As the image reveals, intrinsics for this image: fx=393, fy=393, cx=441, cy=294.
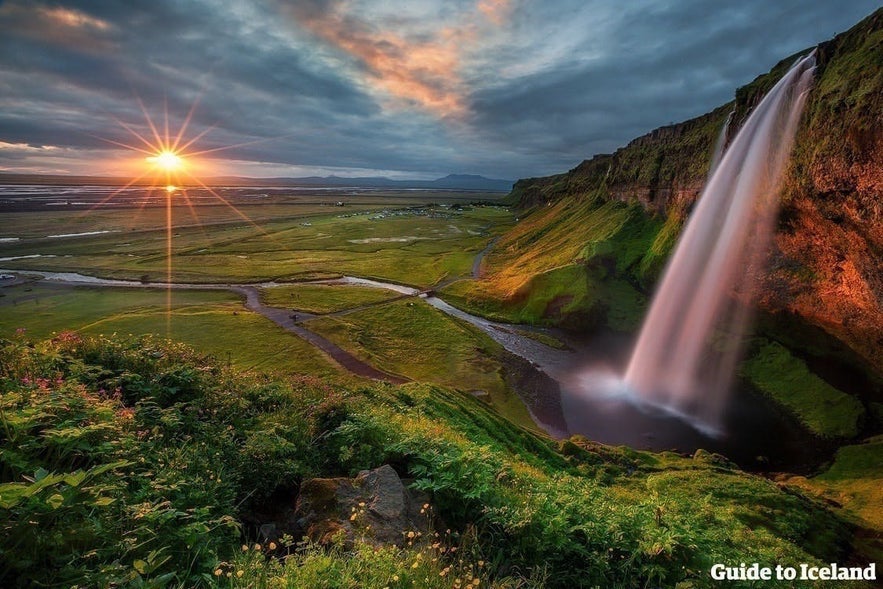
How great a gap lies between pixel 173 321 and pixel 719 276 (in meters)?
67.0

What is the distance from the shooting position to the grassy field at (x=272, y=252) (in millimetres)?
83625

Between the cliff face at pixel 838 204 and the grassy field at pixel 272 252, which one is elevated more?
the cliff face at pixel 838 204

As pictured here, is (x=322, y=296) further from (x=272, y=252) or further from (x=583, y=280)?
(x=272, y=252)

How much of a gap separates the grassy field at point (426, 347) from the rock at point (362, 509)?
25.0 meters

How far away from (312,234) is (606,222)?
9582cm

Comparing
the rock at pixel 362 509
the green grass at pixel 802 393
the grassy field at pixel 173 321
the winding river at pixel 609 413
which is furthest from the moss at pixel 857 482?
the grassy field at pixel 173 321

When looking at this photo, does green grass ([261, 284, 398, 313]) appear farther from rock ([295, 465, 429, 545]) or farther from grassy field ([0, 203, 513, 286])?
rock ([295, 465, 429, 545])

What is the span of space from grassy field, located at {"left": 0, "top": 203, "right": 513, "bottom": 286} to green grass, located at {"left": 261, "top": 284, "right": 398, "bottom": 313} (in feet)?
33.2

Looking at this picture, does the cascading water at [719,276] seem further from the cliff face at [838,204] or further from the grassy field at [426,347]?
the grassy field at [426,347]

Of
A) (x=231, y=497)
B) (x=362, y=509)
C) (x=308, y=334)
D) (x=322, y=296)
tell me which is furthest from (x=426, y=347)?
(x=362, y=509)

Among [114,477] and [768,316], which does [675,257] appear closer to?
[768,316]

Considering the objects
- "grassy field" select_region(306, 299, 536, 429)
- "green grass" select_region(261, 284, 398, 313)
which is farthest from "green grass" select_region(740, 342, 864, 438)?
"green grass" select_region(261, 284, 398, 313)

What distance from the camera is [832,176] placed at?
96.6ft

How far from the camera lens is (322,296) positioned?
66.8 metres
